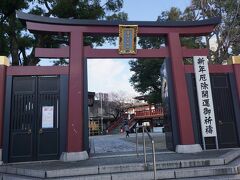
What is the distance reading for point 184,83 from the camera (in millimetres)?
11109

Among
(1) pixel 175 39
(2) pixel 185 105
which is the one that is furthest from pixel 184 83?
(1) pixel 175 39

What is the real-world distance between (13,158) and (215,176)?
261 inches

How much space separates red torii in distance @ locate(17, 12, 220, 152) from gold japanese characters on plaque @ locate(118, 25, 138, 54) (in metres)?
0.16

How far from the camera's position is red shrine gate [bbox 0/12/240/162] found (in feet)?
33.2

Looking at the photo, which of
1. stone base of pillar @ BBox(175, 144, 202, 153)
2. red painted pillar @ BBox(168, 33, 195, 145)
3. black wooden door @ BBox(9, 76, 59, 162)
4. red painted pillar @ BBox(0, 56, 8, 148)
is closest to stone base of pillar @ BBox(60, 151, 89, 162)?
black wooden door @ BBox(9, 76, 59, 162)

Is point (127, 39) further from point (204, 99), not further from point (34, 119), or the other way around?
point (34, 119)

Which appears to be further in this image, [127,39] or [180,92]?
[127,39]

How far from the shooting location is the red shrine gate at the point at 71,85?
33.2ft

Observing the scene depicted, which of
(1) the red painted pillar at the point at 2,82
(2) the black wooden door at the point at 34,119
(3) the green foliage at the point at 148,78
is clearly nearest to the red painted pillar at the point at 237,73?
(2) the black wooden door at the point at 34,119

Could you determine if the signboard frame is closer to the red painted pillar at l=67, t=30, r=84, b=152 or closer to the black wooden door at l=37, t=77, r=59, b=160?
the red painted pillar at l=67, t=30, r=84, b=152

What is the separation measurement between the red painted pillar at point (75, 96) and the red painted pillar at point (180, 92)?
3.53m

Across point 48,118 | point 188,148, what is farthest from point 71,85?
point 188,148

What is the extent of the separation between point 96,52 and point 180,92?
11.5 feet

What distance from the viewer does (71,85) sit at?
34.2 feet
